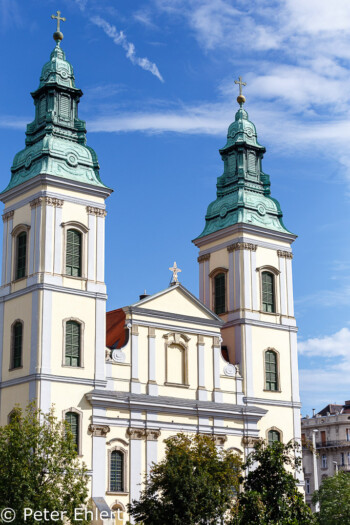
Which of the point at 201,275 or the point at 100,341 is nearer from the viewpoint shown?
the point at 100,341

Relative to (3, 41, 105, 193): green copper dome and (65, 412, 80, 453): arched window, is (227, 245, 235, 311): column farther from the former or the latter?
(65, 412, 80, 453): arched window

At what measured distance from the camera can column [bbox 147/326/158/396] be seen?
50059mm

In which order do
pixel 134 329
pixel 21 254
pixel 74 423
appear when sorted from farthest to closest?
1. pixel 134 329
2. pixel 21 254
3. pixel 74 423

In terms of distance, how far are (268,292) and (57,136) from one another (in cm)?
1538

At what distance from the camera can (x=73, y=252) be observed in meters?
49.0

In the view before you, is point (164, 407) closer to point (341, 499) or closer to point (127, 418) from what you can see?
point (127, 418)

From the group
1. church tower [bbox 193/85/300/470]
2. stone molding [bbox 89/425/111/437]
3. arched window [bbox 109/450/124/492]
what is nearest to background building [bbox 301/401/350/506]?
church tower [bbox 193/85/300/470]

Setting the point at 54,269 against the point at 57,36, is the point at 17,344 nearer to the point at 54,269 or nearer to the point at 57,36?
the point at 54,269

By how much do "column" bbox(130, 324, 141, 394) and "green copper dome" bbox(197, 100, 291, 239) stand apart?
34.1 feet

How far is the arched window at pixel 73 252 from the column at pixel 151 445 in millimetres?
8749

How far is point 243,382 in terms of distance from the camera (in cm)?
5422

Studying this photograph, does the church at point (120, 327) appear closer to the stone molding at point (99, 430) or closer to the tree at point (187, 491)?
the stone molding at point (99, 430)

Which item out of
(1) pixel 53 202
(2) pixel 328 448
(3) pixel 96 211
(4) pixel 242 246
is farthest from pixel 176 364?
(2) pixel 328 448

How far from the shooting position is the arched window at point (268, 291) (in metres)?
56.5
